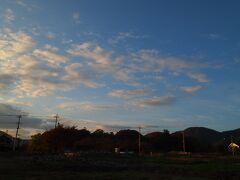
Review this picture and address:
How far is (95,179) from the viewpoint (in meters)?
20.8

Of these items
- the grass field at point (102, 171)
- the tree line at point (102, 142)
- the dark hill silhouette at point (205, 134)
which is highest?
the dark hill silhouette at point (205, 134)

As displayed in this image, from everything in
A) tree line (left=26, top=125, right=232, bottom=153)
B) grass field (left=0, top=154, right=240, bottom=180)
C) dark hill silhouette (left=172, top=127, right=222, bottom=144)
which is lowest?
grass field (left=0, top=154, right=240, bottom=180)

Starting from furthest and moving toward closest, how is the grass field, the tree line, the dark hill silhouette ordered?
1. the dark hill silhouette
2. the tree line
3. the grass field

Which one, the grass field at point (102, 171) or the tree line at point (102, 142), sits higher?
the tree line at point (102, 142)

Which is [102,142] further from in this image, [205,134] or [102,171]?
[205,134]

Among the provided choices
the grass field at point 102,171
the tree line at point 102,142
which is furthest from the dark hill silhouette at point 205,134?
the grass field at point 102,171

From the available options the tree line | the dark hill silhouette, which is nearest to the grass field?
the tree line

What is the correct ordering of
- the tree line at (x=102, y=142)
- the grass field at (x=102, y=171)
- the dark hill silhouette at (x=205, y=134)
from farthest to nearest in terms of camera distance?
the dark hill silhouette at (x=205, y=134) → the tree line at (x=102, y=142) → the grass field at (x=102, y=171)

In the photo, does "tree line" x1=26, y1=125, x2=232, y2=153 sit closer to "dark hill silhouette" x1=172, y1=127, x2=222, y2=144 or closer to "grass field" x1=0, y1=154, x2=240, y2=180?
"grass field" x1=0, y1=154, x2=240, y2=180

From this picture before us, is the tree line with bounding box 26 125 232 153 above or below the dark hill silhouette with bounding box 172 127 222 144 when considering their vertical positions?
below

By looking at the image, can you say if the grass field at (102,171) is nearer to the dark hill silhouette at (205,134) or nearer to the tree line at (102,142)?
the tree line at (102,142)

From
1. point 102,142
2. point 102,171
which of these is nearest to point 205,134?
point 102,142

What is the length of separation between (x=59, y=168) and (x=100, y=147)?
212 ft

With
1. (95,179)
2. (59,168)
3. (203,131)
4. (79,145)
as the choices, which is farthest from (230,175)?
(203,131)
